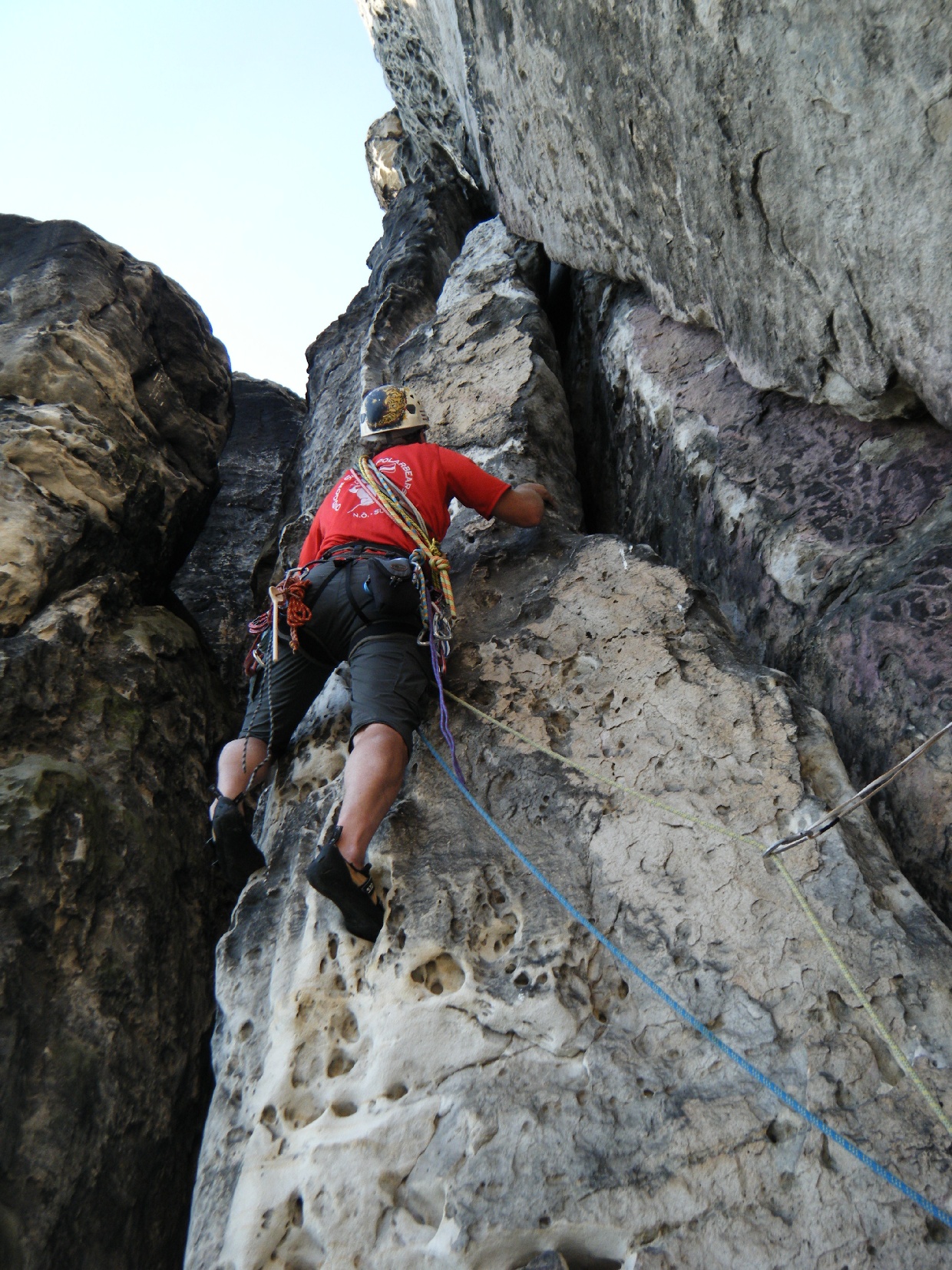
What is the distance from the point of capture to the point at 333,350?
22.2ft

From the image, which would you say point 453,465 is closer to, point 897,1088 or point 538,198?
point 897,1088

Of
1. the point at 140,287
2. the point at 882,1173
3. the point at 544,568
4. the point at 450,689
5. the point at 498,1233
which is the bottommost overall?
the point at 498,1233

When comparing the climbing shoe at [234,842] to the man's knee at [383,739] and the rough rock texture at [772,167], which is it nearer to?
the man's knee at [383,739]

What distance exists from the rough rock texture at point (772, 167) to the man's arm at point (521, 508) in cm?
102

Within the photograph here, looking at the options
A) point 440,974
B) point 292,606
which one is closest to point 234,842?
point 292,606

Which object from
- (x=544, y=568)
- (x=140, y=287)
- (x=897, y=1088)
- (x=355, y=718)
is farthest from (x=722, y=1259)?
(x=140, y=287)

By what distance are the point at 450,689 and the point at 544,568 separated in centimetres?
73

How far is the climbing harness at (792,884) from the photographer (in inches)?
70.8

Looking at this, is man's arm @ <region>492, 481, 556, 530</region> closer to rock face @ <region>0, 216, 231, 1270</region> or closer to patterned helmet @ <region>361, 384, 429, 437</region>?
patterned helmet @ <region>361, 384, 429, 437</region>

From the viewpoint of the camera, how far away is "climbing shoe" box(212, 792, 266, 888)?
9.25 feet

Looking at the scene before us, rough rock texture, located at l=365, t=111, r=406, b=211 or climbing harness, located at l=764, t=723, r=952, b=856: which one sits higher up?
rough rock texture, located at l=365, t=111, r=406, b=211

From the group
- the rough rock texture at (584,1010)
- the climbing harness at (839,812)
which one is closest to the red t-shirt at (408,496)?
the rough rock texture at (584,1010)

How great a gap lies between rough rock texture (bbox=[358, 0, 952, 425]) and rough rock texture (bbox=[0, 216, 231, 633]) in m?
2.71

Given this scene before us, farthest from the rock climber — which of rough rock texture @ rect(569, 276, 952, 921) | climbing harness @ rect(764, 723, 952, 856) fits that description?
climbing harness @ rect(764, 723, 952, 856)
